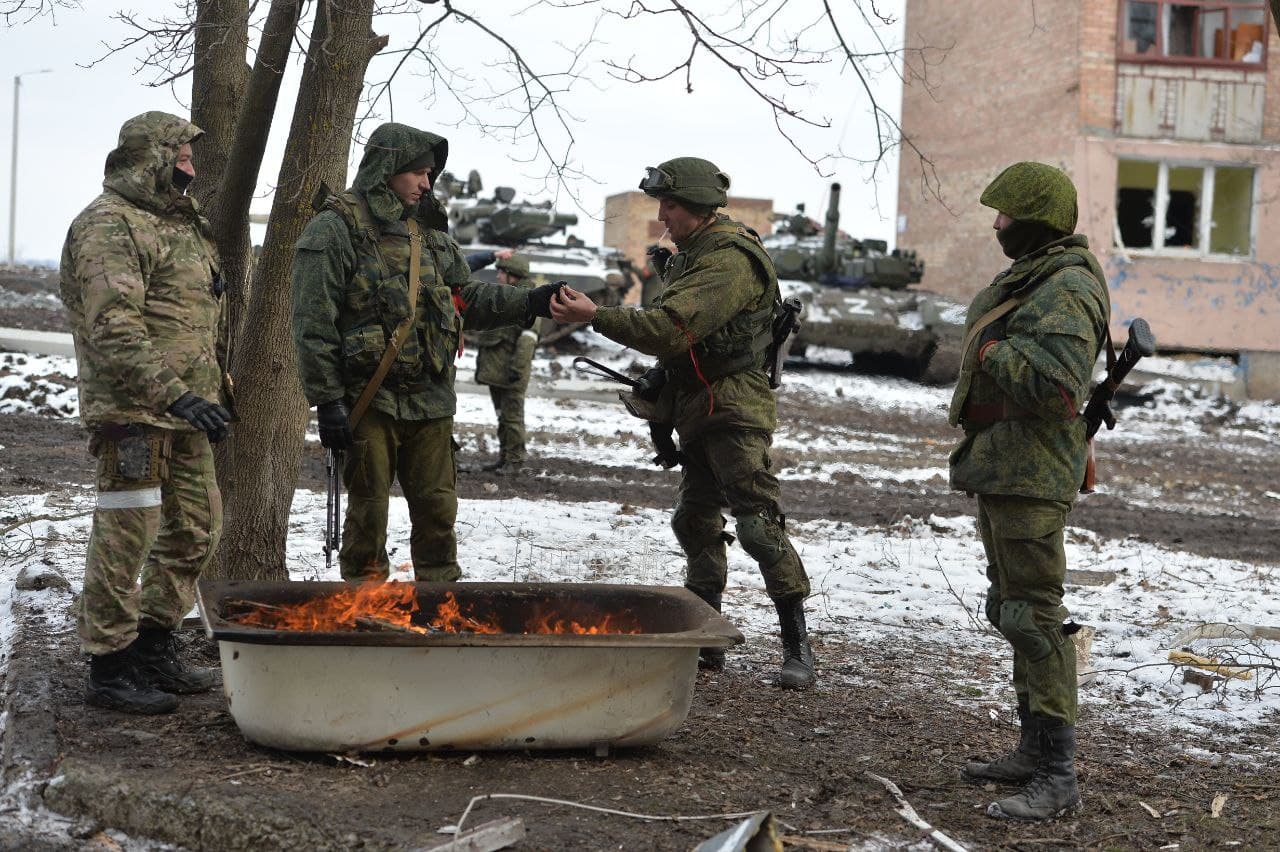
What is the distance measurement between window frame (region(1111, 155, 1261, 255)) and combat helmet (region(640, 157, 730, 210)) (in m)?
19.4

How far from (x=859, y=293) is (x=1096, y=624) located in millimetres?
15930

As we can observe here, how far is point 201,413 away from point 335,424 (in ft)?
1.74

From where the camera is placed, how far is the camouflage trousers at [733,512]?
5.59 m

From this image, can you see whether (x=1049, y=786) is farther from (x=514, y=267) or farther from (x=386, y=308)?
(x=514, y=267)

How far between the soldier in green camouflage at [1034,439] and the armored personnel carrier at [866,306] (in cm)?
1688

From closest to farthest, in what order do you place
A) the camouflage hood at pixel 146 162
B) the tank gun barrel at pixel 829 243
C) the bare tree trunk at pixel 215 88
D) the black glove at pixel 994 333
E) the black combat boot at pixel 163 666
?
the black glove at pixel 994 333
the camouflage hood at pixel 146 162
the black combat boot at pixel 163 666
the bare tree trunk at pixel 215 88
the tank gun barrel at pixel 829 243

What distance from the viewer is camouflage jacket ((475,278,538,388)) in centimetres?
1184

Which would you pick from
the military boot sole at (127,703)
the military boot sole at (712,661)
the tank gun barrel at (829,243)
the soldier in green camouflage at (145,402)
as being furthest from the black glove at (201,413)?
the tank gun barrel at (829,243)

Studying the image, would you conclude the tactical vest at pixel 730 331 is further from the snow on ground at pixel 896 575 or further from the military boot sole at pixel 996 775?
the military boot sole at pixel 996 775

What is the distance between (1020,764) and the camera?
438cm

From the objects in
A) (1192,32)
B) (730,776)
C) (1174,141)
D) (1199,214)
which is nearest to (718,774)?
(730,776)

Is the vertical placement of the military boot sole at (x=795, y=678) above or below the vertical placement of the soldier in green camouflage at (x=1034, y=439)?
below

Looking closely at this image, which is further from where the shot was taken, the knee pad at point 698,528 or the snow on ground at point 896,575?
the knee pad at point 698,528

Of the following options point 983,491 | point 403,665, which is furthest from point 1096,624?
point 403,665
